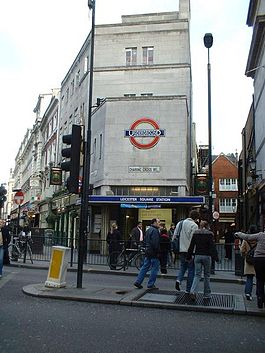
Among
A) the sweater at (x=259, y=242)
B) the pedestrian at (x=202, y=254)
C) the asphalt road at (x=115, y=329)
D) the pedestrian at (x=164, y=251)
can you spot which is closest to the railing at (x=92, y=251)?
the pedestrian at (x=164, y=251)

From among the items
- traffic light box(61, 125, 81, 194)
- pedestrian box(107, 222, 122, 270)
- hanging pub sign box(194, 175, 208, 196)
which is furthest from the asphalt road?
hanging pub sign box(194, 175, 208, 196)

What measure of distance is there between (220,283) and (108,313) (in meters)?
7.12

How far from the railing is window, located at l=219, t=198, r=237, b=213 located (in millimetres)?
49130

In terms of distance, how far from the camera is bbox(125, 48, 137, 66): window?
108ft

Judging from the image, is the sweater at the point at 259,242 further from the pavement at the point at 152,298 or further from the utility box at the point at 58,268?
the utility box at the point at 58,268

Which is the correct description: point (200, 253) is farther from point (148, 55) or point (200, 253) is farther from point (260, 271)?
point (148, 55)

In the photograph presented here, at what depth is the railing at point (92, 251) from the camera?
16.9 m

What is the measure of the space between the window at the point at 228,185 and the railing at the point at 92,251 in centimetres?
5096

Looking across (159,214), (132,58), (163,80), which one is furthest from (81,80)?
(159,214)

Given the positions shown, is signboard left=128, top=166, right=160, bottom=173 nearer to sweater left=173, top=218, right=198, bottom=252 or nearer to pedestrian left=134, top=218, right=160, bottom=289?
pedestrian left=134, top=218, right=160, bottom=289

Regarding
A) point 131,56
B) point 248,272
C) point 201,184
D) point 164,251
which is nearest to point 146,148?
point 201,184

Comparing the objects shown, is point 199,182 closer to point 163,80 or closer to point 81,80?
point 163,80

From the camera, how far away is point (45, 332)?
650 cm

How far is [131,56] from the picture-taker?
109ft
